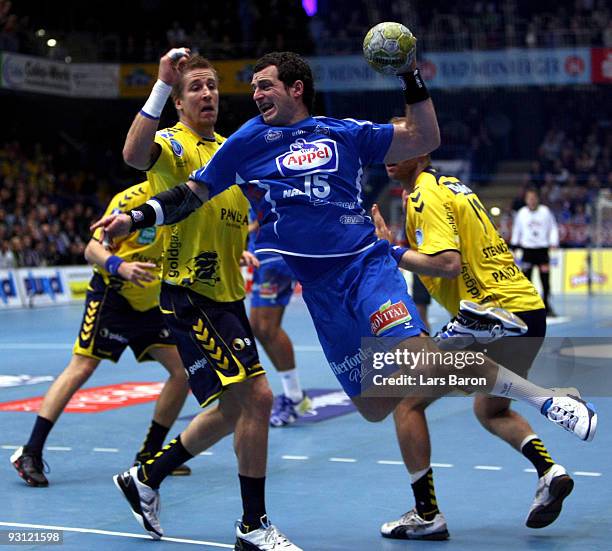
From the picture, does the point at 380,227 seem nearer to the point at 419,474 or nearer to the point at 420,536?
the point at 419,474

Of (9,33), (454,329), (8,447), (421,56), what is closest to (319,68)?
(421,56)

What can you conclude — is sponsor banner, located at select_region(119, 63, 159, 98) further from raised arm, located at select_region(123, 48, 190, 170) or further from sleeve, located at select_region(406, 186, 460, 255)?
raised arm, located at select_region(123, 48, 190, 170)

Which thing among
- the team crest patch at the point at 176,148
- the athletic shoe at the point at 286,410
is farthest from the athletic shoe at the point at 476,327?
the athletic shoe at the point at 286,410

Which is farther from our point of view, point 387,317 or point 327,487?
point 327,487

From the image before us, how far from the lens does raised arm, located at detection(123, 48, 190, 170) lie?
5316mm

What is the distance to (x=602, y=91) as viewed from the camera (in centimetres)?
3259

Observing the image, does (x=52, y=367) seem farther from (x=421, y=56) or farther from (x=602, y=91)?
(x=602, y=91)

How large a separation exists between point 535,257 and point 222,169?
15.7m

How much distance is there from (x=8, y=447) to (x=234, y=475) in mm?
1923

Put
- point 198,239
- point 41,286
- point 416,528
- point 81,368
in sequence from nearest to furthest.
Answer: point 416,528 < point 198,239 < point 81,368 < point 41,286

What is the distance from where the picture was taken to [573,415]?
5184 millimetres

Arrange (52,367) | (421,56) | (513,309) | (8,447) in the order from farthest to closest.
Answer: (421,56) → (52,367) → (8,447) → (513,309)

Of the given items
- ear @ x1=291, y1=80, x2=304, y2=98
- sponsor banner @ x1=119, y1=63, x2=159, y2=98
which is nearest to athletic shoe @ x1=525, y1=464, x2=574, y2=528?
ear @ x1=291, y1=80, x2=304, y2=98

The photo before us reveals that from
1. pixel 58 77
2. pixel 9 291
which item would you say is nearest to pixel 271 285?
pixel 9 291
